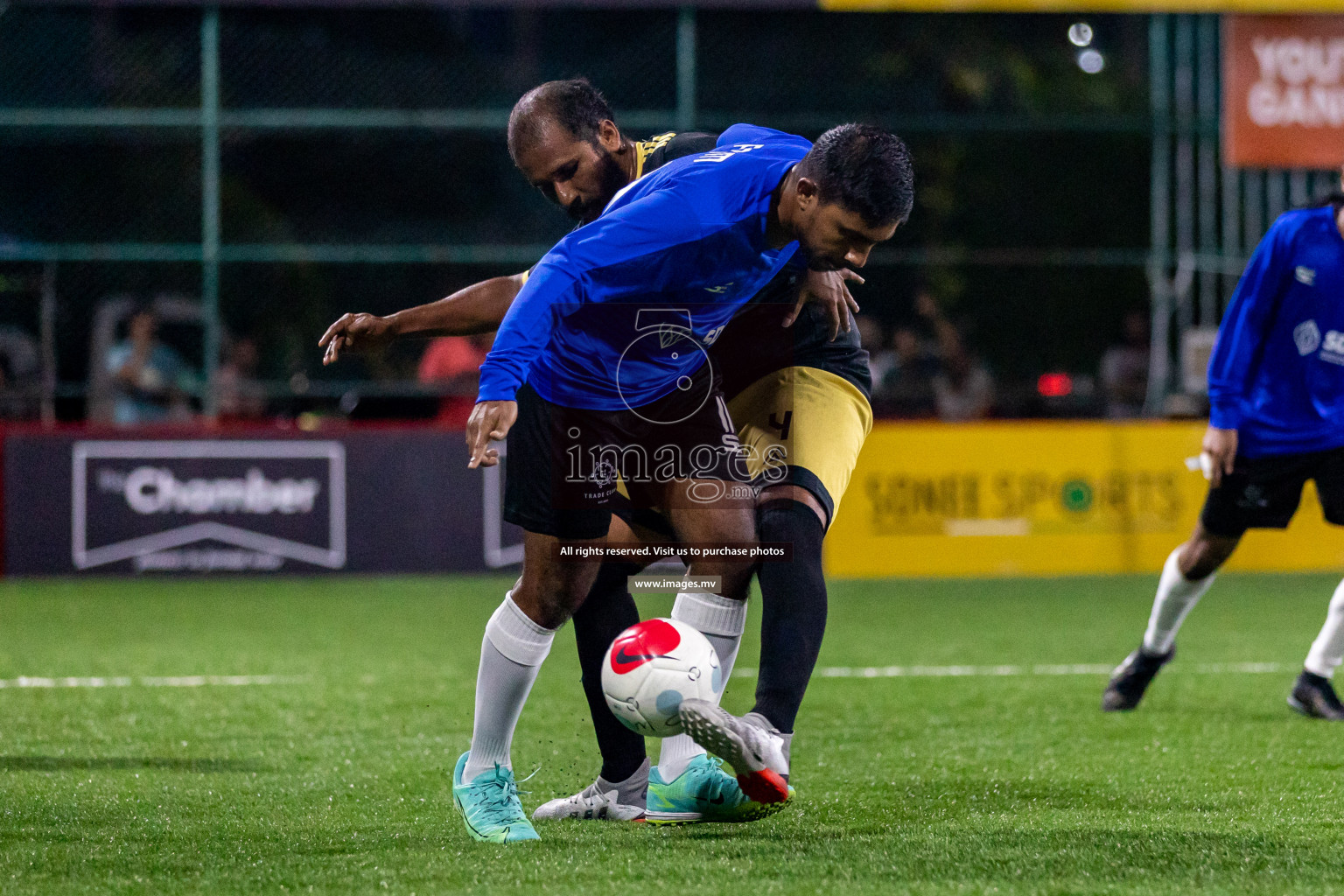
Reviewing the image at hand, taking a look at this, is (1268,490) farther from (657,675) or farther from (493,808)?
(493,808)

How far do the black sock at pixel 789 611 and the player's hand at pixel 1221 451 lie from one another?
2422 mm

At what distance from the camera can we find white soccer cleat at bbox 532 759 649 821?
169 inches

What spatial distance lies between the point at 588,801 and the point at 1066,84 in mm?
18496

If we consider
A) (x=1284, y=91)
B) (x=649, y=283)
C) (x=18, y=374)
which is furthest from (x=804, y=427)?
(x=1284, y=91)

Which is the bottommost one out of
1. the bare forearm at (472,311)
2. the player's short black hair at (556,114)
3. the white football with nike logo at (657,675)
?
the white football with nike logo at (657,675)

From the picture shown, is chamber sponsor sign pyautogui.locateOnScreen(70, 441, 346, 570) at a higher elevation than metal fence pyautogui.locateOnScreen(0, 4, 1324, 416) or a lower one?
lower

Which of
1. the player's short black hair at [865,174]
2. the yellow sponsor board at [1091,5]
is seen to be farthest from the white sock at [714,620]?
the yellow sponsor board at [1091,5]

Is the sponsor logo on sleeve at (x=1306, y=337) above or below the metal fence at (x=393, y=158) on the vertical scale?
below

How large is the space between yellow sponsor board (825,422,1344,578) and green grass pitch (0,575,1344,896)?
9.77ft

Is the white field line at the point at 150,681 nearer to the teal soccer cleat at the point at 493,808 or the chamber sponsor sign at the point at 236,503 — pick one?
the teal soccer cleat at the point at 493,808

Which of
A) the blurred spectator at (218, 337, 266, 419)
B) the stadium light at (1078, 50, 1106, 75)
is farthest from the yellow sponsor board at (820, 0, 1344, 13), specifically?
the stadium light at (1078, 50, 1106, 75)

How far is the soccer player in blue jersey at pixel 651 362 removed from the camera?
364 centimetres

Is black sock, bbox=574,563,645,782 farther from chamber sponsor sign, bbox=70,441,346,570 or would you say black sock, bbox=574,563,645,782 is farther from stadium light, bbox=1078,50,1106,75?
stadium light, bbox=1078,50,1106,75

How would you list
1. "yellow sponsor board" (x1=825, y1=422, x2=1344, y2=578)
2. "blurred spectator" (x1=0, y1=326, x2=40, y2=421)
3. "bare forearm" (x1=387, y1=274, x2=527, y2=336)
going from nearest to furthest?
"bare forearm" (x1=387, y1=274, x2=527, y2=336) → "yellow sponsor board" (x1=825, y1=422, x2=1344, y2=578) → "blurred spectator" (x1=0, y1=326, x2=40, y2=421)
